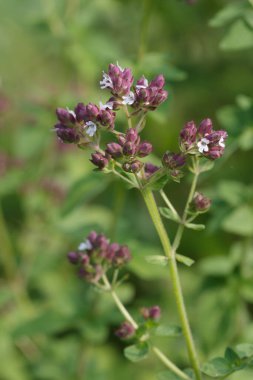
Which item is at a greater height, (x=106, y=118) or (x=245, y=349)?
(x=106, y=118)

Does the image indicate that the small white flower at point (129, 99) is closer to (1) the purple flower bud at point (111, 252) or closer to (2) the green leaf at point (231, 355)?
(1) the purple flower bud at point (111, 252)

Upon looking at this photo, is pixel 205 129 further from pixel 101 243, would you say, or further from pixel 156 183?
pixel 101 243

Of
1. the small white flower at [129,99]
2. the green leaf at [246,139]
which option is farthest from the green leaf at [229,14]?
the small white flower at [129,99]

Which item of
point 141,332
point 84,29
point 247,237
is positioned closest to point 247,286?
point 247,237

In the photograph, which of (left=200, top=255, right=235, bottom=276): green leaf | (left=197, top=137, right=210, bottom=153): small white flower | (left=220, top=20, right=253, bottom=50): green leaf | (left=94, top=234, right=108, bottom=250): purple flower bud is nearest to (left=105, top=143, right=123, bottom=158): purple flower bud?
(left=197, top=137, right=210, bottom=153): small white flower

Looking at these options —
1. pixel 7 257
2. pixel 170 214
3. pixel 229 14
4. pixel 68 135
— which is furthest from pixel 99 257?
pixel 7 257

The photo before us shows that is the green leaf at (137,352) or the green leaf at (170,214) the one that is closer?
the green leaf at (170,214)
